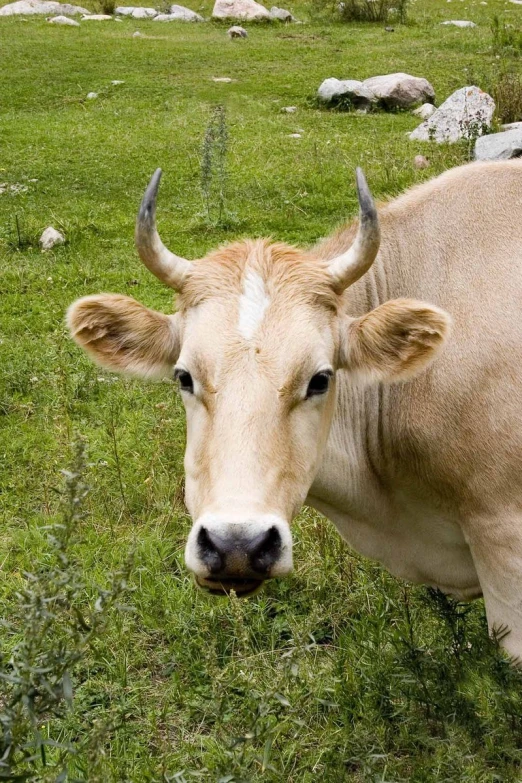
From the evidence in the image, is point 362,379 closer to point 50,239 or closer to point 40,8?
point 50,239

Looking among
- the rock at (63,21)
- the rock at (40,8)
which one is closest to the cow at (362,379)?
the rock at (63,21)

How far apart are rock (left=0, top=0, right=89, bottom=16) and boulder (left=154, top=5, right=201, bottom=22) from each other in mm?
2690

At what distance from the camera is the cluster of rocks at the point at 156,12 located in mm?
26422

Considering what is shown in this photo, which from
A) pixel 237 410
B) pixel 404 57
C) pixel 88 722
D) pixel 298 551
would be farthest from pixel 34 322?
pixel 404 57

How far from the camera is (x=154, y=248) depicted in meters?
3.67

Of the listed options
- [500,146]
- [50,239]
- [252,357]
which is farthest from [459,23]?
[252,357]

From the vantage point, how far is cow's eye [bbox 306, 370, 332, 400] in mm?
3434

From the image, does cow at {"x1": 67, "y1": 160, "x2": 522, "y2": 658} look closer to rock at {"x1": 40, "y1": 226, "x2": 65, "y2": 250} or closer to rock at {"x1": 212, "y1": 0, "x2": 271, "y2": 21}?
rock at {"x1": 40, "y1": 226, "x2": 65, "y2": 250}

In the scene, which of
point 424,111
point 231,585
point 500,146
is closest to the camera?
point 231,585

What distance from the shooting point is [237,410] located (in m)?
3.19

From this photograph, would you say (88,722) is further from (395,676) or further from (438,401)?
(438,401)

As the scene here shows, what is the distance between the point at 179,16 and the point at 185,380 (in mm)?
26948

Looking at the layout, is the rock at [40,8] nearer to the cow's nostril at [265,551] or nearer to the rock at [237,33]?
the rock at [237,33]

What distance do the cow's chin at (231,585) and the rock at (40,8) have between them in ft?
92.5
